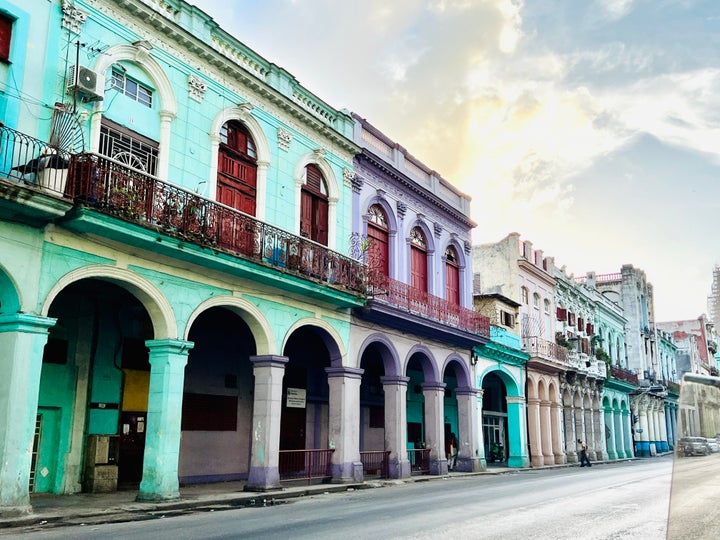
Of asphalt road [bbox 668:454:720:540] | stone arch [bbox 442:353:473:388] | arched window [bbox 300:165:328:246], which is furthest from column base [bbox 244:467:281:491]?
asphalt road [bbox 668:454:720:540]

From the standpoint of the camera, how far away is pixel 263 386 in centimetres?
1572

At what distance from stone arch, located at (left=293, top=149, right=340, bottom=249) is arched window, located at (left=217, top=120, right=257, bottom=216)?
158 centimetres

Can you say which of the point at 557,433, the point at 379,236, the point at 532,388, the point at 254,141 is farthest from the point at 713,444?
the point at 557,433

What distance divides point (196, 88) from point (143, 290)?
16.1 feet

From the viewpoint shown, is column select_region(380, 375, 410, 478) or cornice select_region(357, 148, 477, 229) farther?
cornice select_region(357, 148, 477, 229)

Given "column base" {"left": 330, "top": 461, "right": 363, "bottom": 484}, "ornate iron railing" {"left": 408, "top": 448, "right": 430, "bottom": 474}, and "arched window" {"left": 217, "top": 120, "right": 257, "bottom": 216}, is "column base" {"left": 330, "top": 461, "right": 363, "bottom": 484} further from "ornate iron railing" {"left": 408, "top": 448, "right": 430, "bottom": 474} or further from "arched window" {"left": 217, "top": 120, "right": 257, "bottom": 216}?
"arched window" {"left": 217, "top": 120, "right": 257, "bottom": 216}

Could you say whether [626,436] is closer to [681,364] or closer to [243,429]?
[681,364]

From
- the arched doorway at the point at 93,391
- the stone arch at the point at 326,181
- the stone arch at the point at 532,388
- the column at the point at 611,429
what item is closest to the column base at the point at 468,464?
the stone arch at the point at 532,388

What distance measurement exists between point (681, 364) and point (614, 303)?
26071 millimetres

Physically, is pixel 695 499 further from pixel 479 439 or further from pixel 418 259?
pixel 479 439

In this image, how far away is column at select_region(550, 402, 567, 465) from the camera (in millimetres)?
33406

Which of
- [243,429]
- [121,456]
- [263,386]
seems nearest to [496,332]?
[243,429]

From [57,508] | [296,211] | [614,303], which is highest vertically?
[614,303]

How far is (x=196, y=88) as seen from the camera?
1509cm
